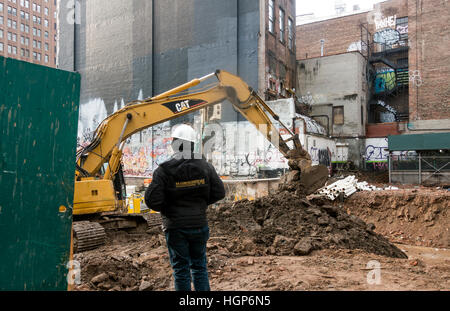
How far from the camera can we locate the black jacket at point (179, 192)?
365cm

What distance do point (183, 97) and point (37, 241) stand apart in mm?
6493

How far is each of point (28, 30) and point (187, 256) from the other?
108 meters

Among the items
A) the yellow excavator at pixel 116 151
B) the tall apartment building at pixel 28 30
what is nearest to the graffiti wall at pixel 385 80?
the yellow excavator at pixel 116 151

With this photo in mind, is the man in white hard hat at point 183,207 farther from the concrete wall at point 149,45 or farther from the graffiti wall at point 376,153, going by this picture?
the graffiti wall at point 376,153

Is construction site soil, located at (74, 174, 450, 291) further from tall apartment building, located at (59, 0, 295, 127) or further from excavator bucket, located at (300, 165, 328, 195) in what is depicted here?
tall apartment building, located at (59, 0, 295, 127)

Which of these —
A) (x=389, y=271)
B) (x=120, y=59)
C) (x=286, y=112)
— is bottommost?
(x=389, y=271)

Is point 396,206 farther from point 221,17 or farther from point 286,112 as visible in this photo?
point 221,17

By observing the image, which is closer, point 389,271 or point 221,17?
point 389,271

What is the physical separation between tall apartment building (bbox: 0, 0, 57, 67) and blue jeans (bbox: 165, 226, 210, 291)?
100963 mm

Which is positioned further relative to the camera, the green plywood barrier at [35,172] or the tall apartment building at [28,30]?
the tall apartment building at [28,30]

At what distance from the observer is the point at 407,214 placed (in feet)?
42.6

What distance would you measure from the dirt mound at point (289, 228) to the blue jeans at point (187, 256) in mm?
3079

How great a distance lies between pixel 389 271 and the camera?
5691mm

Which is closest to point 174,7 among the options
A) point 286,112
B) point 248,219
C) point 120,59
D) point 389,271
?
point 120,59
